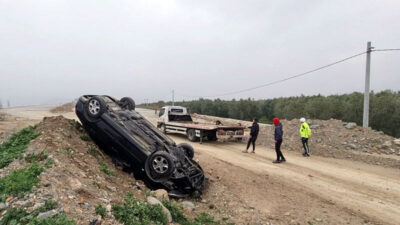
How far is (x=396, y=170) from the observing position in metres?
9.16

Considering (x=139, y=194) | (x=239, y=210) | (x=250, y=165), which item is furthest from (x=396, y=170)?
(x=139, y=194)

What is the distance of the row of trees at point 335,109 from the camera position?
2898 cm

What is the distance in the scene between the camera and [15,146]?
217 inches

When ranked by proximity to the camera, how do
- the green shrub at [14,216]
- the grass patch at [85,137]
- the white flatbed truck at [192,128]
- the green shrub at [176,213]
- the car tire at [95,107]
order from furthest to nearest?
the white flatbed truck at [192,128] < the grass patch at [85,137] < the car tire at [95,107] < the green shrub at [176,213] < the green shrub at [14,216]

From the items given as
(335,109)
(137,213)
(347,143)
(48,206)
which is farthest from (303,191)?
(335,109)

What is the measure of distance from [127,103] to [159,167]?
10.5 feet

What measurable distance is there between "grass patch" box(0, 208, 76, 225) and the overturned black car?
2671 mm

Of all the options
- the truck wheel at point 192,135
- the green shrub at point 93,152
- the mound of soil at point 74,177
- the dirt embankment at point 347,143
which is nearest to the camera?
the mound of soil at point 74,177

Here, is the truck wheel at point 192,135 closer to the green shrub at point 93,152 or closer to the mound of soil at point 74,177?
the mound of soil at point 74,177

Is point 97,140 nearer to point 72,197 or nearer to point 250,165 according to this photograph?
point 72,197

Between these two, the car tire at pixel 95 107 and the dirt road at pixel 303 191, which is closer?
the dirt road at pixel 303 191

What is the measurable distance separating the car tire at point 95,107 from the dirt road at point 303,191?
124 inches

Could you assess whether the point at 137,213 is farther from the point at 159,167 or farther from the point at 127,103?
the point at 127,103

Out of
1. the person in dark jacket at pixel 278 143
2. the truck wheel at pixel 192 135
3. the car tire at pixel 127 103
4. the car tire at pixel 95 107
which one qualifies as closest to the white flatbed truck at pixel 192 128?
the truck wheel at pixel 192 135
